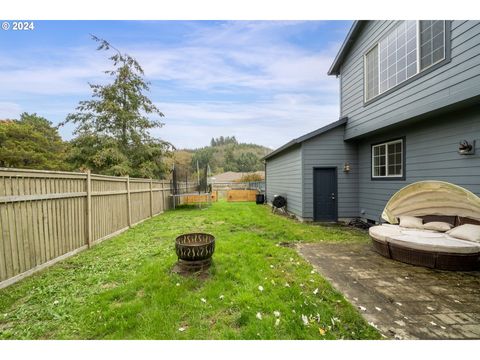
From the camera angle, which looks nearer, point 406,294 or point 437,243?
point 406,294

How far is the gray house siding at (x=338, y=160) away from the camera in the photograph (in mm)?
8203

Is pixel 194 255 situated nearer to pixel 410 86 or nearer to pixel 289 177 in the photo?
pixel 410 86

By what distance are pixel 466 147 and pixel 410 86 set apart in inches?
70.2

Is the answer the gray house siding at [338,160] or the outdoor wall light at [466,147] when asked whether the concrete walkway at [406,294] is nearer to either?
the outdoor wall light at [466,147]

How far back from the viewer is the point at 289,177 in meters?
10.1

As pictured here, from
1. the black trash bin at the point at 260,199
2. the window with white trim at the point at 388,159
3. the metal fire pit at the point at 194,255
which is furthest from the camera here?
the black trash bin at the point at 260,199

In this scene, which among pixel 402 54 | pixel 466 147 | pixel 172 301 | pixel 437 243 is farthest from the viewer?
pixel 402 54

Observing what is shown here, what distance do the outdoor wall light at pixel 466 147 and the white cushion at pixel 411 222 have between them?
1.51 metres

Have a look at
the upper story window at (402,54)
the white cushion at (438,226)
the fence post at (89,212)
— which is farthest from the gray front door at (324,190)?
the fence post at (89,212)

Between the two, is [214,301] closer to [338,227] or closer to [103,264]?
[103,264]

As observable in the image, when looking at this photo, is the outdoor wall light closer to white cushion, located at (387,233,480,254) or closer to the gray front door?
white cushion, located at (387,233,480,254)

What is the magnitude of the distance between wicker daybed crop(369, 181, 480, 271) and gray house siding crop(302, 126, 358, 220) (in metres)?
2.70

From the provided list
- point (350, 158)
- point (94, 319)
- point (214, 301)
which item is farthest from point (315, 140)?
point (94, 319)

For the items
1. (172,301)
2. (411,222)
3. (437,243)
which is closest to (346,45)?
(411,222)
